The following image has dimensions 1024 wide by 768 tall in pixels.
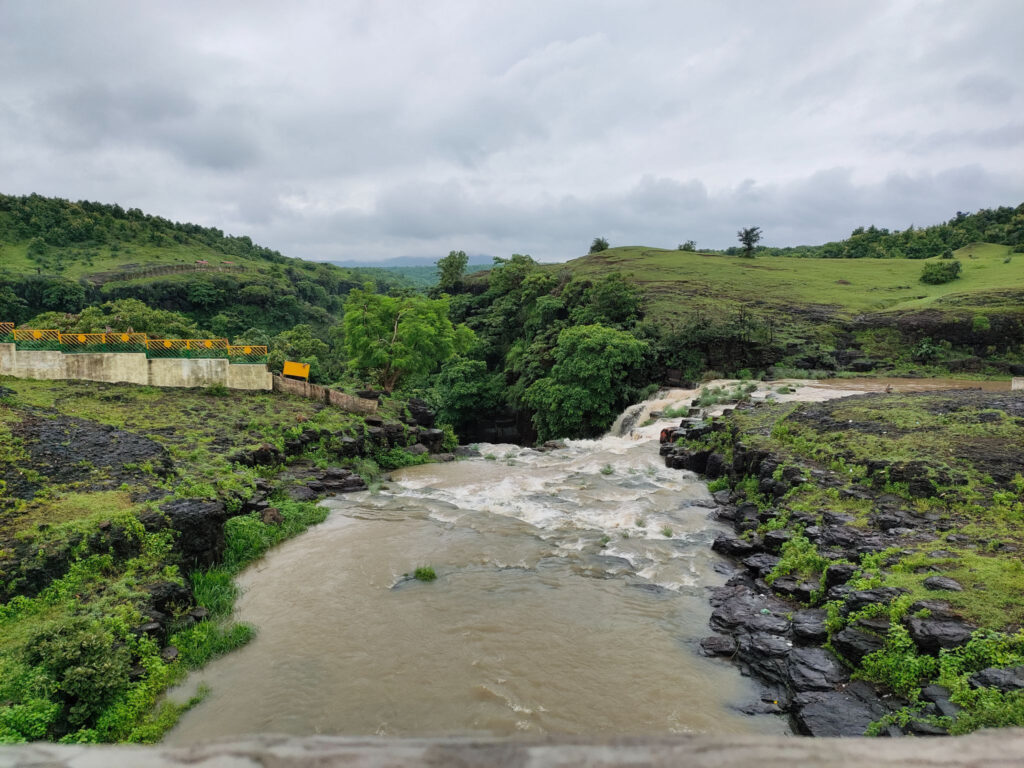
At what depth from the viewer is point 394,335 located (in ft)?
106

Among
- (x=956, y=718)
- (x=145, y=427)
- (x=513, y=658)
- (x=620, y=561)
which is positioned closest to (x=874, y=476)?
(x=620, y=561)

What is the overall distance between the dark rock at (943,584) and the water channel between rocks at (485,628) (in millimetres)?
3316

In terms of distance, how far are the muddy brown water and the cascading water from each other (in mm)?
32

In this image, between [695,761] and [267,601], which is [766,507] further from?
[695,761]

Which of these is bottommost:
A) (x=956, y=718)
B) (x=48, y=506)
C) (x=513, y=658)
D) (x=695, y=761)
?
(x=513, y=658)

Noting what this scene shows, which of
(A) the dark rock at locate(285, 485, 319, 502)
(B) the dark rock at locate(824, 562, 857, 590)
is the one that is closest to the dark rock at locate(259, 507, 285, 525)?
(A) the dark rock at locate(285, 485, 319, 502)

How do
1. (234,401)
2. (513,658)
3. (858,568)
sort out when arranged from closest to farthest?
(513,658), (858,568), (234,401)

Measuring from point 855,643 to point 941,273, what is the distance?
60067 mm

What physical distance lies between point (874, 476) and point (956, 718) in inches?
349

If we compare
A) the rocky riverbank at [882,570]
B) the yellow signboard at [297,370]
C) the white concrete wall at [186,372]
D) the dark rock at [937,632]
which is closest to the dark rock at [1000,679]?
the rocky riverbank at [882,570]

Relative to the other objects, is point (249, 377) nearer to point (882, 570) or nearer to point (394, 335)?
point (394, 335)

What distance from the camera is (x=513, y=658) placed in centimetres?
879

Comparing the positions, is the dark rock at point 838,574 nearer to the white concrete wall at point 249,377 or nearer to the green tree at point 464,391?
the white concrete wall at point 249,377

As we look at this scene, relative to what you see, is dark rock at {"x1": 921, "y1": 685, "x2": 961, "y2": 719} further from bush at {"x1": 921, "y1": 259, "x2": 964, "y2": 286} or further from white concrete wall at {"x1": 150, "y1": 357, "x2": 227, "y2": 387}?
bush at {"x1": 921, "y1": 259, "x2": 964, "y2": 286}
